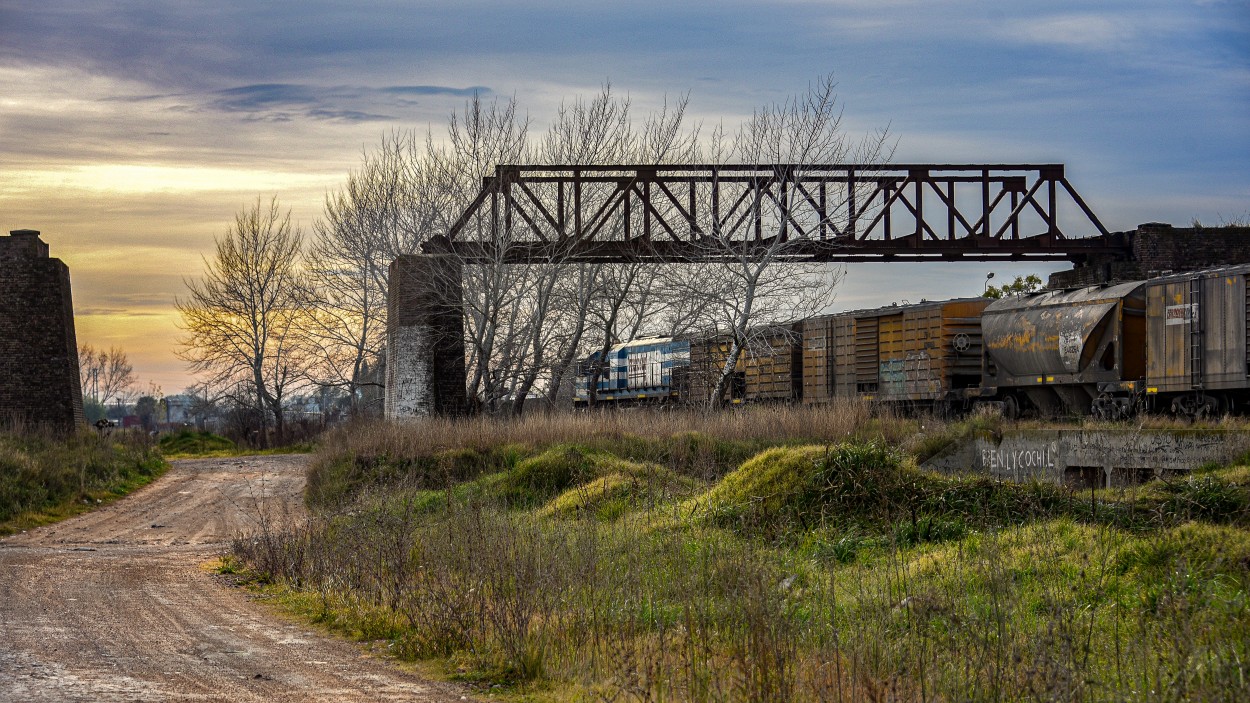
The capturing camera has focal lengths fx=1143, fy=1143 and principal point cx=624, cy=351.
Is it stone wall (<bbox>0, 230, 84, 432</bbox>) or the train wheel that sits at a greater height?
stone wall (<bbox>0, 230, 84, 432</bbox>)

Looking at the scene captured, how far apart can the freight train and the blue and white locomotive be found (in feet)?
0.51

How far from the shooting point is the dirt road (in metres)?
7.82

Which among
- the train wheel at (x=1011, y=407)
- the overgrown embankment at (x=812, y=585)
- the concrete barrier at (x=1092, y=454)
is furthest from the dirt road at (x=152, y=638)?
the train wheel at (x=1011, y=407)

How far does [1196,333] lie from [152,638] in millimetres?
18815

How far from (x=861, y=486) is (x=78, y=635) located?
8606mm

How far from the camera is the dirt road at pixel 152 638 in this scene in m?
7.82

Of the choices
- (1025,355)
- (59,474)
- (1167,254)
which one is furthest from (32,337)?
(1167,254)

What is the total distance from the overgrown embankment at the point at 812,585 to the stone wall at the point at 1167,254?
16.5 metres

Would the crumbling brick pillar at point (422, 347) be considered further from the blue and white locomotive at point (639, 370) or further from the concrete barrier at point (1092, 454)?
the concrete barrier at point (1092, 454)

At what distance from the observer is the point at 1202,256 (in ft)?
95.2

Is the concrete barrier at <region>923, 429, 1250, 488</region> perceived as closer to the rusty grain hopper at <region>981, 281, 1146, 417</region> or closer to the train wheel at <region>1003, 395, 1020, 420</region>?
the rusty grain hopper at <region>981, 281, 1146, 417</region>

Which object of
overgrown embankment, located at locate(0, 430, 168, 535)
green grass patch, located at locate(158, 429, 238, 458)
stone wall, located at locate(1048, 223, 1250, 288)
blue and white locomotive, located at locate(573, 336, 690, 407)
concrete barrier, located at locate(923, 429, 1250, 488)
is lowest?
green grass patch, located at locate(158, 429, 238, 458)

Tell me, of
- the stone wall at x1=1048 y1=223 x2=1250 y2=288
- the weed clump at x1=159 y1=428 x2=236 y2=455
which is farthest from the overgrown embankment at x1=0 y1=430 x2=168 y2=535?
the stone wall at x1=1048 y1=223 x2=1250 y2=288

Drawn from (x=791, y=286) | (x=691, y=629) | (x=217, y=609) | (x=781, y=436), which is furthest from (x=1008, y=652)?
(x=791, y=286)
